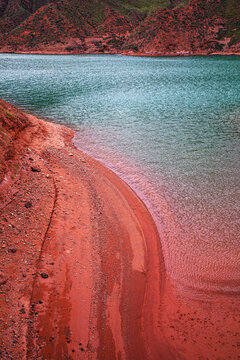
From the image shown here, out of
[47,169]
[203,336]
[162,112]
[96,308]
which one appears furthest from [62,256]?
[162,112]

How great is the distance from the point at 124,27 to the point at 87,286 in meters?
155

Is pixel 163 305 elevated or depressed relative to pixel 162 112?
depressed

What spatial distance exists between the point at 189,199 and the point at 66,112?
1599 centimetres

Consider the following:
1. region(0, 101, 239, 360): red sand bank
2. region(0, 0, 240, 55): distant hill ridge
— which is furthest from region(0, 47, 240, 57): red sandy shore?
region(0, 101, 239, 360): red sand bank

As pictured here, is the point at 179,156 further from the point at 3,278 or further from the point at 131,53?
the point at 131,53

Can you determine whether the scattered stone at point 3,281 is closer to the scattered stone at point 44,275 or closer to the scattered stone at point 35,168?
the scattered stone at point 44,275

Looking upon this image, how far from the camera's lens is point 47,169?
1098 centimetres

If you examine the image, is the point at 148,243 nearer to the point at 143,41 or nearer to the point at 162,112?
the point at 162,112

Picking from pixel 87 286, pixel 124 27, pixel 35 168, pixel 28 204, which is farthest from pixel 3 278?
pixel 124 27

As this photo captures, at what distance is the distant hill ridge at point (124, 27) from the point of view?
97188 millimetres

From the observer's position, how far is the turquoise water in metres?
7.53

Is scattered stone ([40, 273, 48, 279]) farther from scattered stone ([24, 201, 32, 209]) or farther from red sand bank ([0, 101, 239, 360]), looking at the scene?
scattered stone ([24, 201, 32, 209])

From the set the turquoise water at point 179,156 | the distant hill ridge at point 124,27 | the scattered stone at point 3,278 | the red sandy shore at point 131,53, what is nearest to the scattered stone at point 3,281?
the scattered stone at point 3,278

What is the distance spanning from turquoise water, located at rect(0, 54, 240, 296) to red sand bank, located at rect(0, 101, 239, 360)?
29.6 inches
